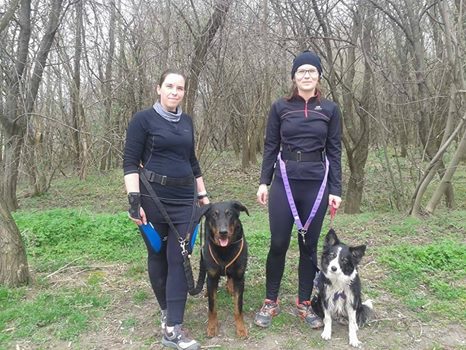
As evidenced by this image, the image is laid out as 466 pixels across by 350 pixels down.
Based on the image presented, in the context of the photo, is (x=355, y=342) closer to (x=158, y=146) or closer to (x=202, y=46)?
(x=158, y=146)

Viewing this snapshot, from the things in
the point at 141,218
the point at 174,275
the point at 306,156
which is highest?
the point at 306,156

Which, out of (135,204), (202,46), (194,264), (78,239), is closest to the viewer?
(135,204)

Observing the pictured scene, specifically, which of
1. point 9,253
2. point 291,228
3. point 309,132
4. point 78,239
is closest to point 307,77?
point 309,132

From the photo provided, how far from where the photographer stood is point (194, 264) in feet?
15.8

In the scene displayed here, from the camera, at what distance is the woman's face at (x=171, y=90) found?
2.99m

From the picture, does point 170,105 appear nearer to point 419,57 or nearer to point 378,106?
point 378,106

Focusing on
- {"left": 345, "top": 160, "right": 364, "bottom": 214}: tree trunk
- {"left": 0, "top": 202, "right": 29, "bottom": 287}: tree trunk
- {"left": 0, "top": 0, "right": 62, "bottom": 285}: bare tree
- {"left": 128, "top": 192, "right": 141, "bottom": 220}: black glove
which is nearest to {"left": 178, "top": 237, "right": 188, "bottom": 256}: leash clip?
{"left": 128, "top": 192, "right": 141, "bottom": 220}: black glove

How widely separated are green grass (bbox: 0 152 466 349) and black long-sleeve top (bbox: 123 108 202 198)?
4.46 feet

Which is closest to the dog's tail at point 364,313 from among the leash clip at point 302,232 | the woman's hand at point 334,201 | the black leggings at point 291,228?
the black leggings at point 291,228

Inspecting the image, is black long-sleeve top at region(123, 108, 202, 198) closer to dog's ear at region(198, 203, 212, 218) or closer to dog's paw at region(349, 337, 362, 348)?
dog's ear at region(198, 203, 212, 218)

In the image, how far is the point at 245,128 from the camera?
1442cm

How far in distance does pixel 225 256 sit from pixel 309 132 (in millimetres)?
1161

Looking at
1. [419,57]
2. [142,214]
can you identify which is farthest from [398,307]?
[419,57]

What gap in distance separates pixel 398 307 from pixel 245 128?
11074 mm
